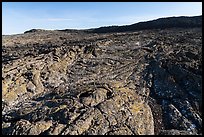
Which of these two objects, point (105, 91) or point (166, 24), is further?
point (166, 24)

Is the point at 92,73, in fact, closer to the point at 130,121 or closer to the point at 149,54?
the point at 149,54

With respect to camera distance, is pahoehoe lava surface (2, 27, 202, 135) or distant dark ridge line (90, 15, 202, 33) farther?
distant dark ridge line (90, 15, 202, 33)

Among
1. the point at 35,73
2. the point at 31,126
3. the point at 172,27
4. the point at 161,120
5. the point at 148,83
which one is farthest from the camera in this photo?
the point at 172,27

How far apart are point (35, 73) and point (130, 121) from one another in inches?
292

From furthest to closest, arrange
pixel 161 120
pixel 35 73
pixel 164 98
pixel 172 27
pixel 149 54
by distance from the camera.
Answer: pixel 172 27, pixel 149 54, pixel 35 73, pixel 164 98, pixel 161 120

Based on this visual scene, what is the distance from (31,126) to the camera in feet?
40.8

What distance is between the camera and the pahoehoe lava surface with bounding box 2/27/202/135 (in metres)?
12.7

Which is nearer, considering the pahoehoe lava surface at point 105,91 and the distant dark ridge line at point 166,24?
the pahoehoe lava surface at point 105,91

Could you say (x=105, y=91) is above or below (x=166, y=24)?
above

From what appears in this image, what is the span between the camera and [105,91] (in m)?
15.2

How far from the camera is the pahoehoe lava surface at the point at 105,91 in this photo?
41.6 feet

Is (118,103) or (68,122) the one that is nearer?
(68,122)

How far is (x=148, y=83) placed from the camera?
1666cm

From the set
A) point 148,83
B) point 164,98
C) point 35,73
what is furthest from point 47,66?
point 164,98
